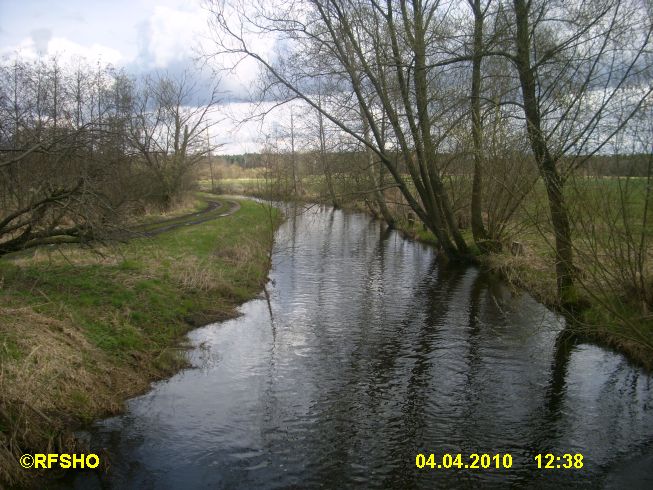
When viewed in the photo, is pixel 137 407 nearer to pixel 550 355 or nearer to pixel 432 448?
pixel 432 448

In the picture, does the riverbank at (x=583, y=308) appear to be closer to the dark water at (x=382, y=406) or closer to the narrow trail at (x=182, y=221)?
the dark water at (x=382, y=406)

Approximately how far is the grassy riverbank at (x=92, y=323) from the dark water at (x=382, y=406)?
2.17 ft

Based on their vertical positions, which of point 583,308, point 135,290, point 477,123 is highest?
point 477,123

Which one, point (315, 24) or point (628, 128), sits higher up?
point (315, 24)

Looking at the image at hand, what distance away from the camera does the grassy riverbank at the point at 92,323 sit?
6945 millimetres

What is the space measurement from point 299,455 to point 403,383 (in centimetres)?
280

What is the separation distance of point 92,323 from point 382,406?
19.6 feet

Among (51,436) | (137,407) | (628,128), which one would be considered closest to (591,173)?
(628,128)

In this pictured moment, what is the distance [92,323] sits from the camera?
10.4 metres

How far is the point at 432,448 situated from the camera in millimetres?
7164

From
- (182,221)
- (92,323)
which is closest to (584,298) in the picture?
(92,323)

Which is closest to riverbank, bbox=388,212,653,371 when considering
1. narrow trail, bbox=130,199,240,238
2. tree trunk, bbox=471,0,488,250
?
tree trunk, bbox=471,0,488,250

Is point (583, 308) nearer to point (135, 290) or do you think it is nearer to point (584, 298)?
point (584, 298)

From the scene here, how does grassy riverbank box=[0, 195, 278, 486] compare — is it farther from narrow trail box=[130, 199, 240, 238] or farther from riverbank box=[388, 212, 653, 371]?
riverbank box=[388, 212, 653, 371]
